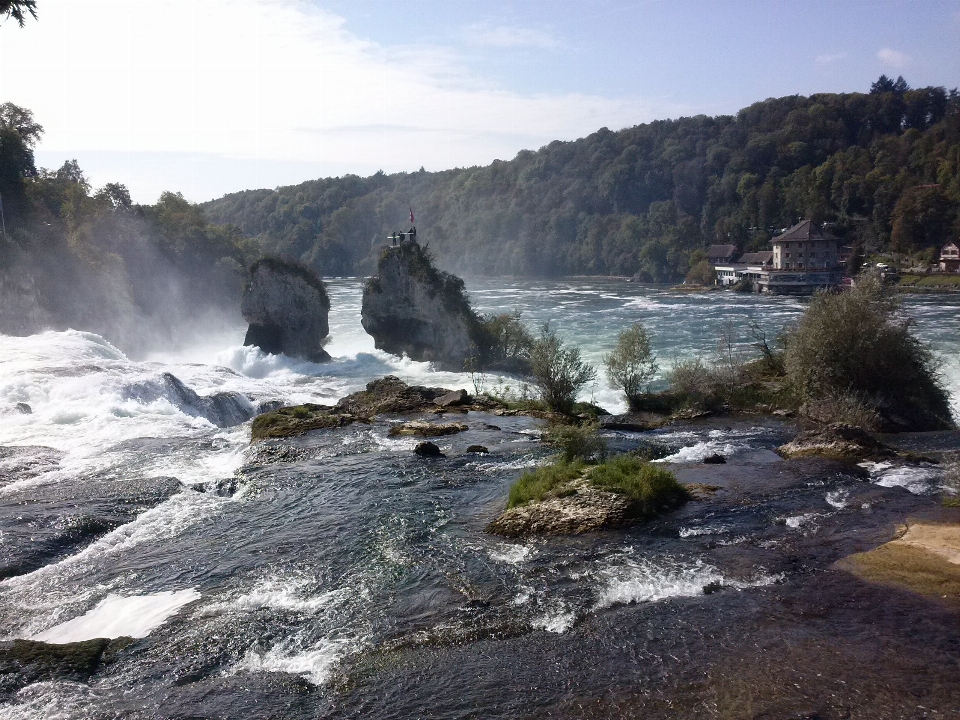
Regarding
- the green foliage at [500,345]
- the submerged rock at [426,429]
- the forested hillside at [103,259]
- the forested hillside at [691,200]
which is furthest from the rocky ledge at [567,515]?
the forested hillside at [691,200]

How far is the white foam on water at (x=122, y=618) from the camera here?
14.0m

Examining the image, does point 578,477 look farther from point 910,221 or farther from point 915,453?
point 910,221

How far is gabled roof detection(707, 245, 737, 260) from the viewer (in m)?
128

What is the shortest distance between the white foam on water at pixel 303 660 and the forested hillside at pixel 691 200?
120m

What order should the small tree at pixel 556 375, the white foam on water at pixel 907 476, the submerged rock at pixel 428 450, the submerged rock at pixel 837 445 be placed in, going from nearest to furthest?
the white foam on water at pixel 907 476 → the submerged rock at pixel 837 445 → the submerged rock at pixel 428 450 → the small tree at pixel 556 375

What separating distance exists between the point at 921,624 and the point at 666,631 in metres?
4.40

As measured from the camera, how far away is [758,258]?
387 feet

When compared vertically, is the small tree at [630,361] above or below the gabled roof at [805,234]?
below

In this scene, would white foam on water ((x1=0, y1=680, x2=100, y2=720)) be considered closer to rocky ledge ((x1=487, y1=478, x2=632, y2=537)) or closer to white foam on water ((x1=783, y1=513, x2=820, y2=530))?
rocky ledge ((x1=487, y1=478, x2=632, y2=537))

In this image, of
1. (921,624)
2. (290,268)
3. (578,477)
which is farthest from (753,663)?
(290,268)

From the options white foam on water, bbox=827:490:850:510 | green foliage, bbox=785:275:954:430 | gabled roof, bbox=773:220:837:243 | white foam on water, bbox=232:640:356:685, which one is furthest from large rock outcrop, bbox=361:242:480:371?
gabled roof, bbox=773:220:837:243

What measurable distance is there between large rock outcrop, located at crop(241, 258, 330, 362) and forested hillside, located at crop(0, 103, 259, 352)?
704 inches

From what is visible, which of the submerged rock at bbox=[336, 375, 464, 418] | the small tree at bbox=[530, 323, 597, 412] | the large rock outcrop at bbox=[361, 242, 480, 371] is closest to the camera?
the small tree at bbox=[530, 323, 597, 412]

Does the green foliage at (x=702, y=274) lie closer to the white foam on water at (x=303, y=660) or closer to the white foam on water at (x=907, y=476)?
the white foam on water at (x=907, y=476)
